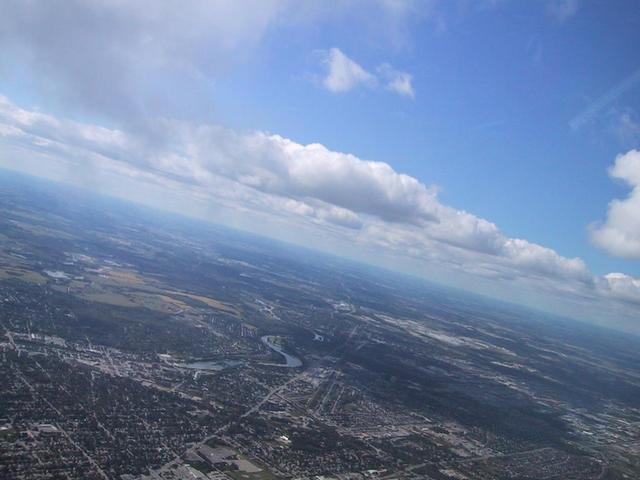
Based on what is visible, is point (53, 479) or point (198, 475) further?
point (198, 475)

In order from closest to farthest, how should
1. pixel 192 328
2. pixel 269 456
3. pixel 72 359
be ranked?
pixel 269 456 < pixel 72 359 < pixel 192 328

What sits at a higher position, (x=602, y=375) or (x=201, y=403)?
(x=602, y=375)

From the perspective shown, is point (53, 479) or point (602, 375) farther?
point (602, 375)

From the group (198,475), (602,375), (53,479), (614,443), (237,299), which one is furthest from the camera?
(602,375)

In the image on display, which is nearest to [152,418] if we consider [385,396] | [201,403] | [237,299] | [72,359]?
[201,403]

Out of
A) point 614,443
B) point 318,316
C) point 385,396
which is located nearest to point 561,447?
point 614,443

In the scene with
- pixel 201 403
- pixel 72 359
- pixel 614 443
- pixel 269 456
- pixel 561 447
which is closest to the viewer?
pixel 269 456

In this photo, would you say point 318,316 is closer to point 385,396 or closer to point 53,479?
point 385,396

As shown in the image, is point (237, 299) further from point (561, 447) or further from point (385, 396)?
point (561, 447)

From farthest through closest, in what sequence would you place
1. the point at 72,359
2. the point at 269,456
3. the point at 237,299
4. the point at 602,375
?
the point at 602,375
the point at 237,299
the point at 72,359
the point at 269,456
